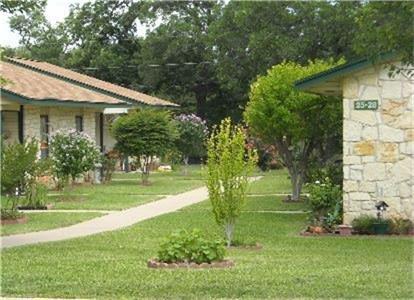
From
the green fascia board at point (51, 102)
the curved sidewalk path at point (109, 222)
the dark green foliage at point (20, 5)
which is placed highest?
the dark green foliage at point (20, 5)

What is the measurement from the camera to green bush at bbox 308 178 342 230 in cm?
1612

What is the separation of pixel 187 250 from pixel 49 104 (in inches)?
647

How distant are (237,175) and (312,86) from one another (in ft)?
13.2

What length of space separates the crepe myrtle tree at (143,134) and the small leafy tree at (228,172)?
16.4 meters

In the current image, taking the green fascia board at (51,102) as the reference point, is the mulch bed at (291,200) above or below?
below

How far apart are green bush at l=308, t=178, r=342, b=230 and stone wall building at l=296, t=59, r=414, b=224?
1.36ft

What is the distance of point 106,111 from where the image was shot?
32938mm

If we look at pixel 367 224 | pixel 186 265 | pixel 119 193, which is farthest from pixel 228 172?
pixel 119 193

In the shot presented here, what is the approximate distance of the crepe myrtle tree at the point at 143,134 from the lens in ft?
97.3

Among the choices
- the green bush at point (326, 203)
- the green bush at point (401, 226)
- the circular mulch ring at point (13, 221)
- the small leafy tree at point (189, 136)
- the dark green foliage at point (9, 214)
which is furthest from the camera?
the small leafy tree at point (189, 136)

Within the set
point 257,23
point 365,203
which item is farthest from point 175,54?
point 365,203

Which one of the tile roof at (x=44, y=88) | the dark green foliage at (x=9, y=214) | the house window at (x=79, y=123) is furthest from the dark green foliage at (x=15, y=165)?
the house window at (x=79, y=123)

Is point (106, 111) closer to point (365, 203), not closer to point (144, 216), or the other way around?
point (144, 216)

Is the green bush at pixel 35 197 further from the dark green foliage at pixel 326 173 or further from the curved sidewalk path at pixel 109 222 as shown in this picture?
the dark green foliage at pixel 326 173
